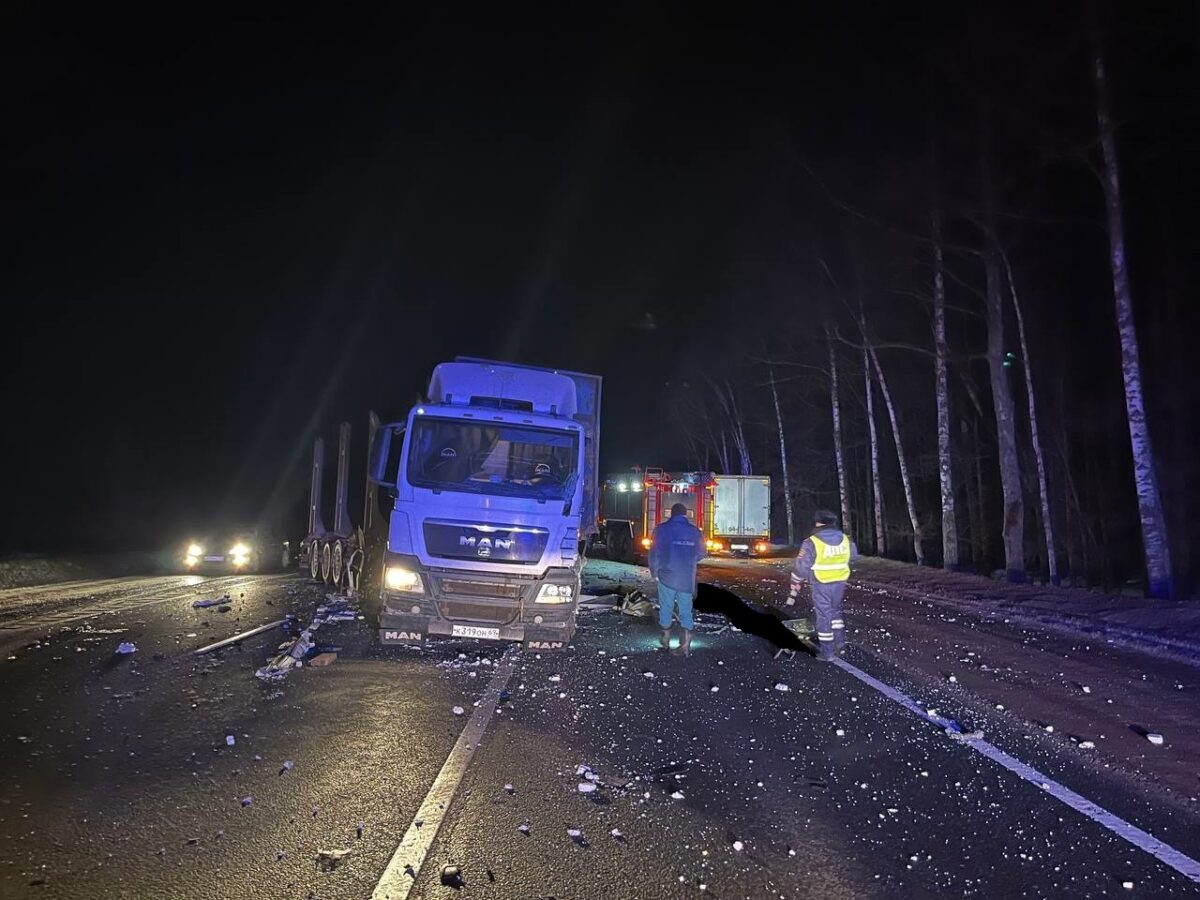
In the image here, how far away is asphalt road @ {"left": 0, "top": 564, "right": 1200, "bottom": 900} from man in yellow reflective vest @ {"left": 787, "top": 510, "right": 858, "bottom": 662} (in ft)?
1.72

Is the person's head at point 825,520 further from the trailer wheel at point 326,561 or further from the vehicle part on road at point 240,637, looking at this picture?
the trailer wheel at point 326,561

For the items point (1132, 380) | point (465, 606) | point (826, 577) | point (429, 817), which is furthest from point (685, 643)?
point (1132, 380)

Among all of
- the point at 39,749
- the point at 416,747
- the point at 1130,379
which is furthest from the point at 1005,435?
the point at 39,749

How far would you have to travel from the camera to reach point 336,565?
51.4 feet

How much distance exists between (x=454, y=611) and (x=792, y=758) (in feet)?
14.4

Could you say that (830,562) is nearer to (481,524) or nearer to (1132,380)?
(481,524)

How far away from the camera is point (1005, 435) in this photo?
20.1 meters

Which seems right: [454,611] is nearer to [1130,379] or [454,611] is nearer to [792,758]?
[792,758]

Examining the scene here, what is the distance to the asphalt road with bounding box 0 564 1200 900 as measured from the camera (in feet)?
12.3

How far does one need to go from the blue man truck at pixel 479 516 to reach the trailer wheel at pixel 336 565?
5918mm

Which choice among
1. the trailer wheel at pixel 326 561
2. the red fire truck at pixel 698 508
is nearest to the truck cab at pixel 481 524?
the trailer wheel at pixel 326 561

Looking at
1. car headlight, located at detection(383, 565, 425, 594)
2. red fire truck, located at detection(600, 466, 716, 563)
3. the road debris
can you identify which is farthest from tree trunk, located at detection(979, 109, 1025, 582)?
the road debris

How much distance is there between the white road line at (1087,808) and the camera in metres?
4.02

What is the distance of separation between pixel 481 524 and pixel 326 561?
9.05 m
